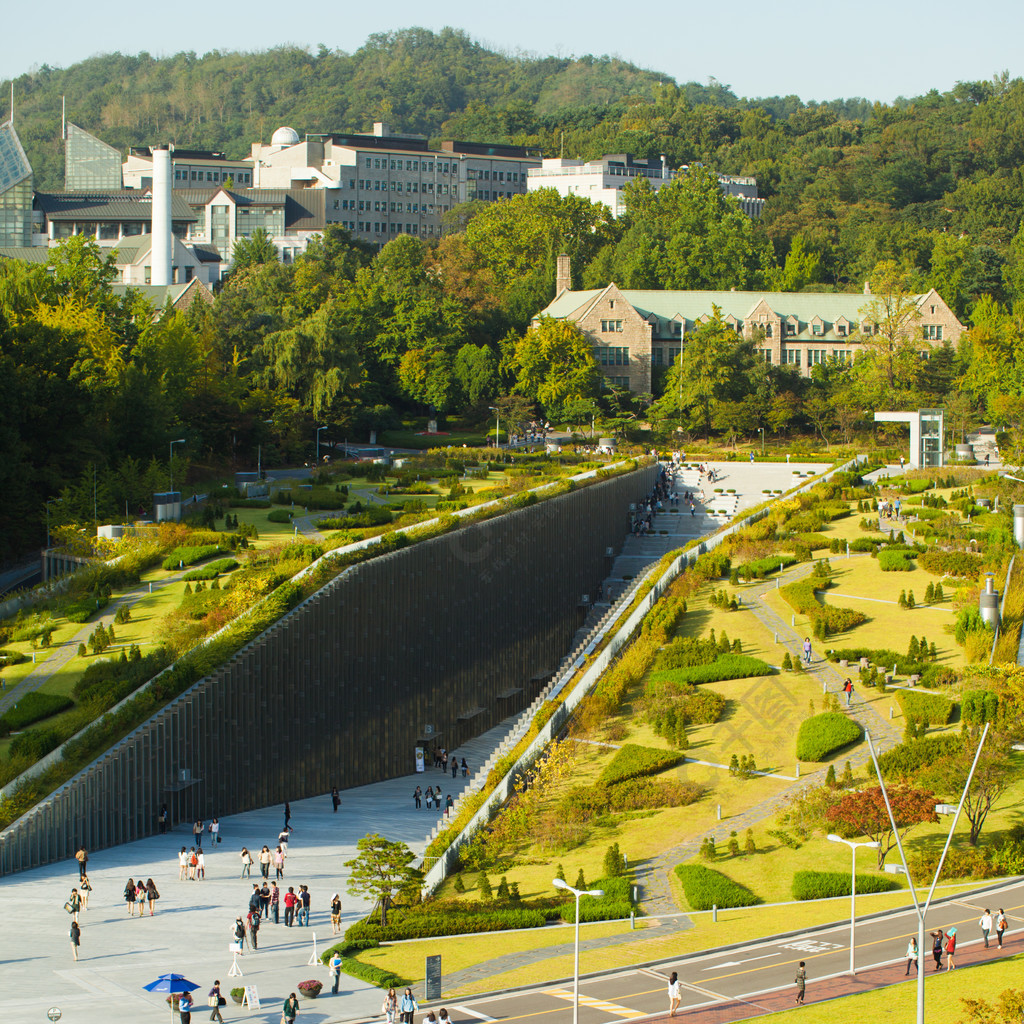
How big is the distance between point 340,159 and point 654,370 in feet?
253

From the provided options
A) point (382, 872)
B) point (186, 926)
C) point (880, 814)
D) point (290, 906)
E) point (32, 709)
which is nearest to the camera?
point (186, 926)

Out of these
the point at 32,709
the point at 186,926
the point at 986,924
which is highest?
the point at 32,709

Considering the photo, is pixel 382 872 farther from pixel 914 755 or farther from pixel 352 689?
pixel 352 689

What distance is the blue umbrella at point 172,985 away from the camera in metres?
31.3

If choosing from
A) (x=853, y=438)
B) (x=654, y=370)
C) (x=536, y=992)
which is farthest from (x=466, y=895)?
(x=654, y=370)

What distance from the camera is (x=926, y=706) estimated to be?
51219mm

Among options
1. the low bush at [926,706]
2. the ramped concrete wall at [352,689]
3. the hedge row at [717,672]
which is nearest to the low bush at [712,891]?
the low bush at [926,706]

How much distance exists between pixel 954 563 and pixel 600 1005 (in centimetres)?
4129

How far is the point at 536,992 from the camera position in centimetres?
3341

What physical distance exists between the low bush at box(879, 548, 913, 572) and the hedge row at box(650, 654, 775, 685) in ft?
48.3

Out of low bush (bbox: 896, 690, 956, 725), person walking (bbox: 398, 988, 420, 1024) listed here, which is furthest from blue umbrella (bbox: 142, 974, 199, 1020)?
low bush (bbox: 896, 690, 956, 725)

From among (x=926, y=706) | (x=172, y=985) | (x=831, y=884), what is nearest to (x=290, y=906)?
(x=172, y=985)

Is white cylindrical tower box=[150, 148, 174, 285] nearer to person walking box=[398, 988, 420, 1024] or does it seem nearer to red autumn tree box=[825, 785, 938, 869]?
red autumn tree box=[825, 785, 938, 869]

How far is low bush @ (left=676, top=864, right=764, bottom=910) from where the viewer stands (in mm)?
39562
